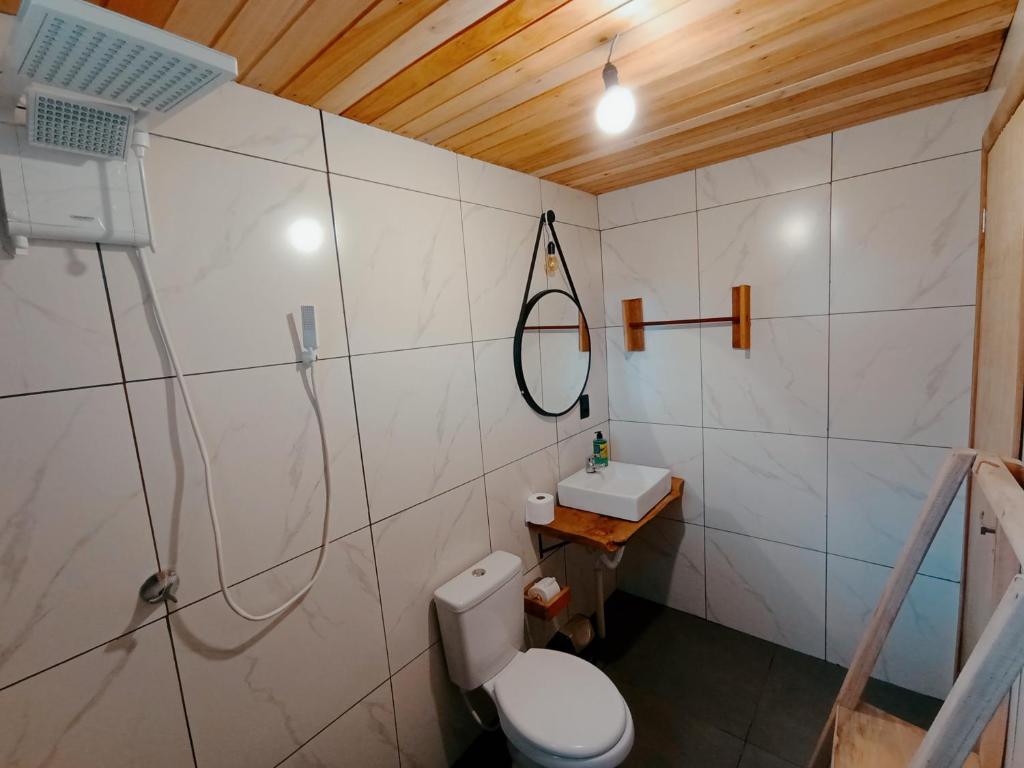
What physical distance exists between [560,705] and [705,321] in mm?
1556

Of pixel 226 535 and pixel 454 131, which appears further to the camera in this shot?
pixel 454 131

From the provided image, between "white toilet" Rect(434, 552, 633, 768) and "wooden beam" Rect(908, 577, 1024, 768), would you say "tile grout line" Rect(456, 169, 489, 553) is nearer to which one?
"white toilet" Rect(434, 552, 633, 768)

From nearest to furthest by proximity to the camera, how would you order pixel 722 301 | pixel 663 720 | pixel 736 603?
pixel 663 720, pixel 722 301, pixel 736 603

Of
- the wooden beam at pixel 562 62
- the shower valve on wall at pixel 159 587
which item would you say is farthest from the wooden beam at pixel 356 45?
the shower valve on wall at pixel 159 587

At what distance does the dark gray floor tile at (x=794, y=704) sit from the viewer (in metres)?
1.62

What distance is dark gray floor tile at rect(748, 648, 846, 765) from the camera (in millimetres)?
1625

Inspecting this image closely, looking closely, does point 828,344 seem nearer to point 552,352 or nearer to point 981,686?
point 552,352

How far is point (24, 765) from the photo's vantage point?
0.83m

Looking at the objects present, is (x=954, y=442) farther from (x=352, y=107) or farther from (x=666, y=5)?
(x=352, y=107)

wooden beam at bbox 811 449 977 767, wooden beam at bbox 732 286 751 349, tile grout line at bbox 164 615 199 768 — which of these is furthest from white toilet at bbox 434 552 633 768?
wooden beam at bbox 732 286 751 349

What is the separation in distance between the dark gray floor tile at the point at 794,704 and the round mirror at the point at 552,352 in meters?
1.39

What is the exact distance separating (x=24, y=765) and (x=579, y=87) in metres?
1.86

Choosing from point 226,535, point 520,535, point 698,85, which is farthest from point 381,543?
point 698,85

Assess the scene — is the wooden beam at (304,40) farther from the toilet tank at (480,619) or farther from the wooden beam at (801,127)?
the toilet tank at (480,619)
